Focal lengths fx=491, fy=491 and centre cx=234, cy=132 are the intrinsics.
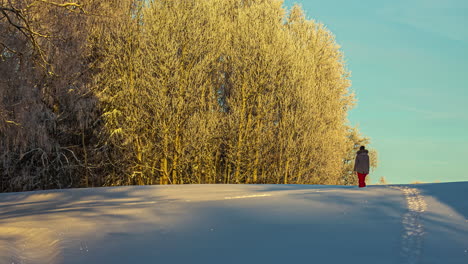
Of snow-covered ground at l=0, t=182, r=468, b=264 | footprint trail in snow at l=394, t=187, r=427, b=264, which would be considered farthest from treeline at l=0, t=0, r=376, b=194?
footprint trail in snow at l=394, t=187, r=427, b=264

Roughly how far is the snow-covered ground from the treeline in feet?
20.3

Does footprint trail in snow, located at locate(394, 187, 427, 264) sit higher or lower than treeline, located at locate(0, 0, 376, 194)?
lower

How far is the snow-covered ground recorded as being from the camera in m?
6.94

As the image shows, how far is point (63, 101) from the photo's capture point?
1998cm

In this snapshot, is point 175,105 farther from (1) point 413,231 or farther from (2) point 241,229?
(1) point 413,231

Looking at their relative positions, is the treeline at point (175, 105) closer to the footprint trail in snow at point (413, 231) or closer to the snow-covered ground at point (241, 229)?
the snow-covered ground at point (241, 229)

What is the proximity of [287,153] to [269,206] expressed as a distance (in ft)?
45.8

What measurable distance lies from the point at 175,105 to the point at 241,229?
42.9ft

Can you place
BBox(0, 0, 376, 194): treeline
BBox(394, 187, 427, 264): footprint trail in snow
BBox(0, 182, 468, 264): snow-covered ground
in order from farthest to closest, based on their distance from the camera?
BBox(0, 0, 376, 194): treeline, BBox(0, 182, 468, 264): snow-covered ground, BBox(394, 187, 427, 264): footprint trail in snow

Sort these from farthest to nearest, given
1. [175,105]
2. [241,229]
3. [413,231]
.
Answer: [175,105], [241,229], [413,231]

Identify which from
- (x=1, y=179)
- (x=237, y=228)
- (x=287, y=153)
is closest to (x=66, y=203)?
(x=237, y=228)

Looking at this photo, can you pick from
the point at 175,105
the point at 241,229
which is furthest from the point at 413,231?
the point at 175,105

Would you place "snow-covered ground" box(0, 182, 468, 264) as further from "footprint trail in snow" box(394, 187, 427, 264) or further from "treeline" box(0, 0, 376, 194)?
"treeline" box(0, 0, 376, 194)

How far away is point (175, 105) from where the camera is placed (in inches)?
836
